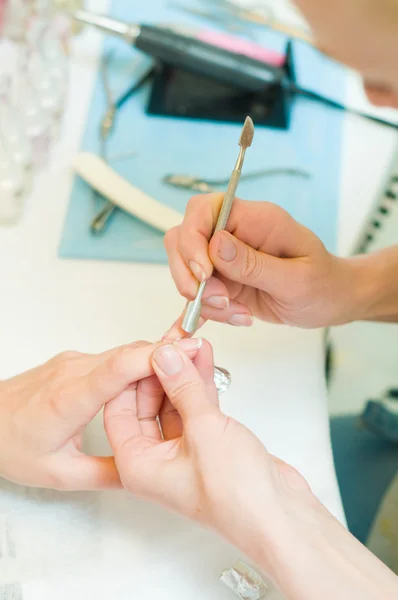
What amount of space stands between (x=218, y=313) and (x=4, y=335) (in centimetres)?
26

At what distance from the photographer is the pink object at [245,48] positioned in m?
1.03

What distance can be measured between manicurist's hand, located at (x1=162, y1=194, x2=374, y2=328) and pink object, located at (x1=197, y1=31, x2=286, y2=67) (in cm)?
52

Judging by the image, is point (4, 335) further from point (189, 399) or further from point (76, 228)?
point (189, 399)

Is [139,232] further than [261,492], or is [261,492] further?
[139,232]

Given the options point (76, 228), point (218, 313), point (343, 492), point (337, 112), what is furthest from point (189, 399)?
point (337, 112)

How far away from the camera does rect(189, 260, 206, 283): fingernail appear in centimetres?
60

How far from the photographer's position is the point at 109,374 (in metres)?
0.50

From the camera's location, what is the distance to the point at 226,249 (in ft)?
1.91

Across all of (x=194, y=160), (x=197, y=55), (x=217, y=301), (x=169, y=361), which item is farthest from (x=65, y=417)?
→ (x=197, y=55)

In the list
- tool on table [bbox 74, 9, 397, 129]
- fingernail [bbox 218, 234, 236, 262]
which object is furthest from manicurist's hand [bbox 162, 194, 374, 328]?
tool on table [bbox 74, 9, 397, 129]

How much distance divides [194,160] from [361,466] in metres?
0.57

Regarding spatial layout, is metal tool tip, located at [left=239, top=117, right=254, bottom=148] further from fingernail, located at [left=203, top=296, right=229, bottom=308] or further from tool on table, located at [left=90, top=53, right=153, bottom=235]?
tool on table, located at [left=90, top=53, right=153, bottom=235]

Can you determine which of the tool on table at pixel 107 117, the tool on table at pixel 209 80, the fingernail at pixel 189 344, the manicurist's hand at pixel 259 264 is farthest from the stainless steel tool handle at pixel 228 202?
the tool on table at pixel 209 80

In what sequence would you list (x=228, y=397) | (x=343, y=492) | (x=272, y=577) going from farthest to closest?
1. (x=343, y=492)
2. (x=228, y=397)
3. (x=272, y=577)
